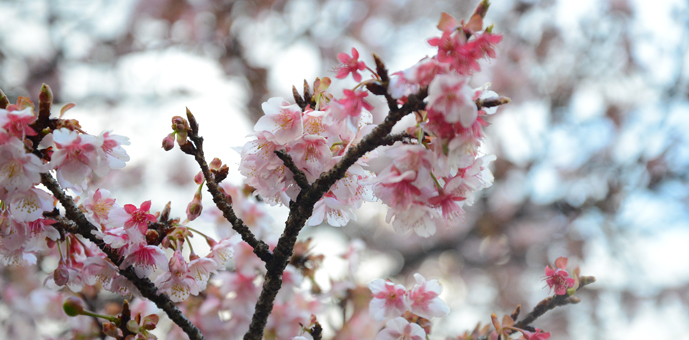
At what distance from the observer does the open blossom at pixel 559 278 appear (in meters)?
1.00

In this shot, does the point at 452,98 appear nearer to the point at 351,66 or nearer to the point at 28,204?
the point at 351,66

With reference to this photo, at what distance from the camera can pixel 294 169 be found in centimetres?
85

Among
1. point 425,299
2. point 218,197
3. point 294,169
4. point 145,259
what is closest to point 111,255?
point 145,259

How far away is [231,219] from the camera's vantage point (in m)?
0.90

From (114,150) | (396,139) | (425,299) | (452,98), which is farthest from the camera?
(425,299)

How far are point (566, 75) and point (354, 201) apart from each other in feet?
16.8

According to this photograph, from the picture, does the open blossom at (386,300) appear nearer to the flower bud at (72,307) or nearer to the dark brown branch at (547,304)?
the dark brown branch at (547,304)

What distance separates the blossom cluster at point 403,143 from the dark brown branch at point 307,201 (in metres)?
0.03

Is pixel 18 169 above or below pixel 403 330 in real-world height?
above

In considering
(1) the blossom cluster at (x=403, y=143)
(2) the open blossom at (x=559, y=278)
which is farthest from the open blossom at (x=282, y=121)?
(2) the open blossom at (x=559, y=278)

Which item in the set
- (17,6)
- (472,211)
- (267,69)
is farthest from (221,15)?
(472,211)

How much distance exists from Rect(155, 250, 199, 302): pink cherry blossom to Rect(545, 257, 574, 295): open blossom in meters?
0.84

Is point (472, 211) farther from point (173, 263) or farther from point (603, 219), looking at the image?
point (173, 263)

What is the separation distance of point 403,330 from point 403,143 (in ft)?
1.53
